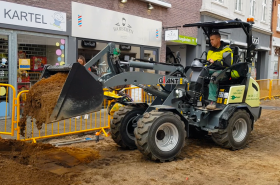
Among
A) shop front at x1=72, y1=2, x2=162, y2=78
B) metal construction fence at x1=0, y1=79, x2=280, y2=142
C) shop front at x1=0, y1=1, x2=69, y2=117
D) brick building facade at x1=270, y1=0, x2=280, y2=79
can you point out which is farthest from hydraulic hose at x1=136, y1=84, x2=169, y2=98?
brick building facade at x1=270, y1=0, x2=280, y2=79

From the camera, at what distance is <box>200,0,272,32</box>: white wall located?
16394 millimetres

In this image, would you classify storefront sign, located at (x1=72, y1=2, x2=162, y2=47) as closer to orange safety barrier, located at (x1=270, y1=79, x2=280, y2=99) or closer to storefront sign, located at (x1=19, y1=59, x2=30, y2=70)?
storefront sign, located at (x1=19, y1=59, x2=30, y2=70)

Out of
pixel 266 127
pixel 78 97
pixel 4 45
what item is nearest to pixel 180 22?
pixel 266 127

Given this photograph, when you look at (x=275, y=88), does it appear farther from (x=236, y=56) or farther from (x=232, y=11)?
(x=236, y=56)

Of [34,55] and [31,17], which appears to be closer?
[31,17]

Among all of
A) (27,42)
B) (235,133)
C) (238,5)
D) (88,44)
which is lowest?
(235,133)

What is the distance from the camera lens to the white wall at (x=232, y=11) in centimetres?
1639

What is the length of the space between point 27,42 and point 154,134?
6.26 m

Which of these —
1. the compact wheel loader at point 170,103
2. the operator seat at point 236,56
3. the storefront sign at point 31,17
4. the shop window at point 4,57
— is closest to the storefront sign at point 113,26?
the storefront sign at point 31,17

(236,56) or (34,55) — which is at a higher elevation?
(34,55)

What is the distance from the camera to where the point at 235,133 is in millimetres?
6648

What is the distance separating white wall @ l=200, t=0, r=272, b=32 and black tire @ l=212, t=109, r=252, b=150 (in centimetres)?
1056

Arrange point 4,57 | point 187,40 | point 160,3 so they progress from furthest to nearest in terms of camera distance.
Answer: point 187,40
point 160,3
point 4,57

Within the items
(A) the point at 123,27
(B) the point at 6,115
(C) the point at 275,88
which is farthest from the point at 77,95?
(C) the point at 275,88
